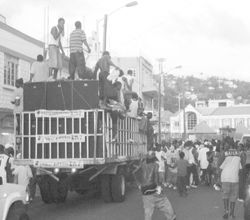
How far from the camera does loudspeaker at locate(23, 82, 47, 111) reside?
12.0 metres

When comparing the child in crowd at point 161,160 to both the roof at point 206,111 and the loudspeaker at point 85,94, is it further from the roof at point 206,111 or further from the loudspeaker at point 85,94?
the roof at point 206,111

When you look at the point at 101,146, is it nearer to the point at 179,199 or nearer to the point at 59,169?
the point at 59,169

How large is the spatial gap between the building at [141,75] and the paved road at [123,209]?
36915 mm

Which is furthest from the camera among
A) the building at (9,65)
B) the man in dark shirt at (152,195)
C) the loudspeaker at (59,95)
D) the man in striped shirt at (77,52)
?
the building at (9,65)

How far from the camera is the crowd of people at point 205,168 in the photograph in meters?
10.7

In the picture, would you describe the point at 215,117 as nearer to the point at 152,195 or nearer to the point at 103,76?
the point at 103,76

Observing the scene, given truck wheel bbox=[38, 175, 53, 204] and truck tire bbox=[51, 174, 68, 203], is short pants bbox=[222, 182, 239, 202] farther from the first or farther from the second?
truck wheel bbox=[38, 175, 53, 204]

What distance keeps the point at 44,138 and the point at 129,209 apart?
2.66 m

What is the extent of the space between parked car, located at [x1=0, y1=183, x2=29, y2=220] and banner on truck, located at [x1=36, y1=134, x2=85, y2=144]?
11.9 feet

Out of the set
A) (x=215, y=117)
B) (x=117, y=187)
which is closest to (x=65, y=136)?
(x=117, y=187)

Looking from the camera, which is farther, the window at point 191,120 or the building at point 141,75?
the window at point 191,120

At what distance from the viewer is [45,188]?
12820mm

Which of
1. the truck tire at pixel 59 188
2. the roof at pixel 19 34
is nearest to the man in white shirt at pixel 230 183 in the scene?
the truck tire at pixel 59 188

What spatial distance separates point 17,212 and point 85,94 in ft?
15.3
